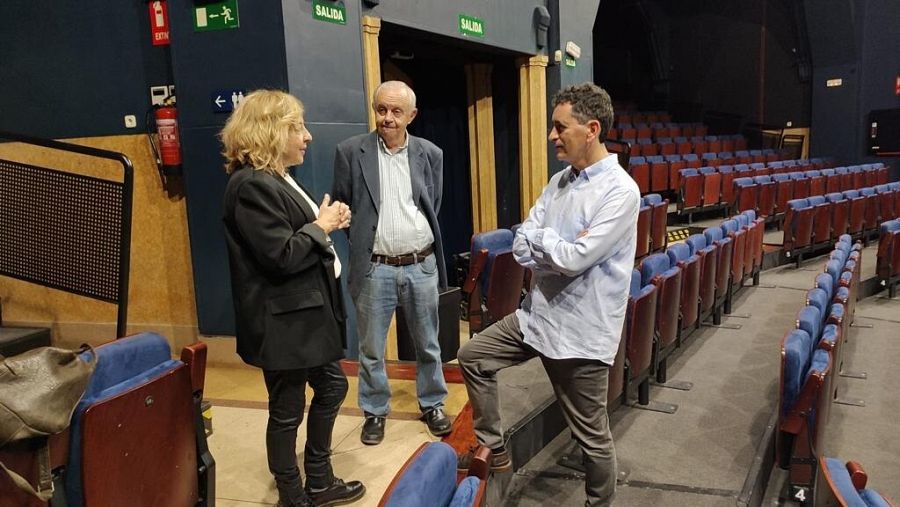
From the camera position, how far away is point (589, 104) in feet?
3.94

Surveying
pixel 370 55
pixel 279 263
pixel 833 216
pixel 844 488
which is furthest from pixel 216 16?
pixel 833 216

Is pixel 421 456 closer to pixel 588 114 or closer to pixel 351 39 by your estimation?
pixel 588 114

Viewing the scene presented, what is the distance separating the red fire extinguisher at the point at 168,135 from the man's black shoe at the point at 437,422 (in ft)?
4.33

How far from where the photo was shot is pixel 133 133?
2.43 metres

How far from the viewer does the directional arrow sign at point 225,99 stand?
221cm

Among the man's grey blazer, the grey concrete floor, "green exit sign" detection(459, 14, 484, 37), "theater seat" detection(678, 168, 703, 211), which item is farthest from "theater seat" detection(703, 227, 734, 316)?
"theater seat" detection(678, 168, 703, 211)

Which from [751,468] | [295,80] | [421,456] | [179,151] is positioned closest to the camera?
[421,456]

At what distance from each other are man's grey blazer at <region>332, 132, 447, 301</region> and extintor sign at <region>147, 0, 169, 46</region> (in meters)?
1.11

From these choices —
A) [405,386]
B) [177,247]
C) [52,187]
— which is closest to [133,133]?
[177,247]

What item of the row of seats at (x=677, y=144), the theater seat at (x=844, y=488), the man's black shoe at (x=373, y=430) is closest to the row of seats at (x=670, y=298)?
the man's black shoe at (x=373, y=430)

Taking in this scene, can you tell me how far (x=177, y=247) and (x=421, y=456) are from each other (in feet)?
6.43

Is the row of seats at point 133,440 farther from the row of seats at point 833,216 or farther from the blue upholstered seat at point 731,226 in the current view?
the row of seats at point 833,216

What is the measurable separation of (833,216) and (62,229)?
4753 mm

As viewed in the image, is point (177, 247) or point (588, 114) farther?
point (177, 247)
